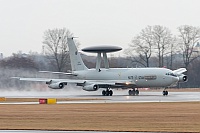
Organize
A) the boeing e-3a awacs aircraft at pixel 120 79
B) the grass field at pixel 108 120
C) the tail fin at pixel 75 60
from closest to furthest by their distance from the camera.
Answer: the grass field at pixel 108 120 < the boeing e-3a awacs aircraft at pixel 120 79 < the tail fin at pixel 75 60

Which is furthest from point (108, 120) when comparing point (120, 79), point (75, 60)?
point (75, 60)

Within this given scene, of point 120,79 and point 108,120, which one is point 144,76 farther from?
point 108,120

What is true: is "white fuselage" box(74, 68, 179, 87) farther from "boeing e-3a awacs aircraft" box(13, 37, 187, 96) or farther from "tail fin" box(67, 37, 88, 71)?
"tail fin" box(67, 37, 88, 71)

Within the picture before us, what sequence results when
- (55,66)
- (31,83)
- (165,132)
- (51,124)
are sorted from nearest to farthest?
1. (165,132)
2. (51,124)
3. (31,83)
4. (55,66)

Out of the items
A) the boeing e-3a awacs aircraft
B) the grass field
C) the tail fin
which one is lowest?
the grass field

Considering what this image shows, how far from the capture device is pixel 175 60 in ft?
640

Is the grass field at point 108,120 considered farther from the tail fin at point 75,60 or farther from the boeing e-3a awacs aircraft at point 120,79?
the tail fin at point 75,60

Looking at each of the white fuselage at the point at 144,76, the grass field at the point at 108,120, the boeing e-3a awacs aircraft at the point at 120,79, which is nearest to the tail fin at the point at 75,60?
the boeing e-3a awacs aircraft at the point at 120,79

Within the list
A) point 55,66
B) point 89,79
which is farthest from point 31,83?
point 55,66

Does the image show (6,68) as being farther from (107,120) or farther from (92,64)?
(107,120)


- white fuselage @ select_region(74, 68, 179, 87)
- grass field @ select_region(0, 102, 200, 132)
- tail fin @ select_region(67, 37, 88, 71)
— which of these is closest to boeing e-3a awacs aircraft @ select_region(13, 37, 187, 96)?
white fuselage @ select_region(74, 68, 179, 87)

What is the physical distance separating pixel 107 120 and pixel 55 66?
118910 mm

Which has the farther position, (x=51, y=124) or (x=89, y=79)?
(x=89, y=79)

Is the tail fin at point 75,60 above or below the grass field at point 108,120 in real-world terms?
above
